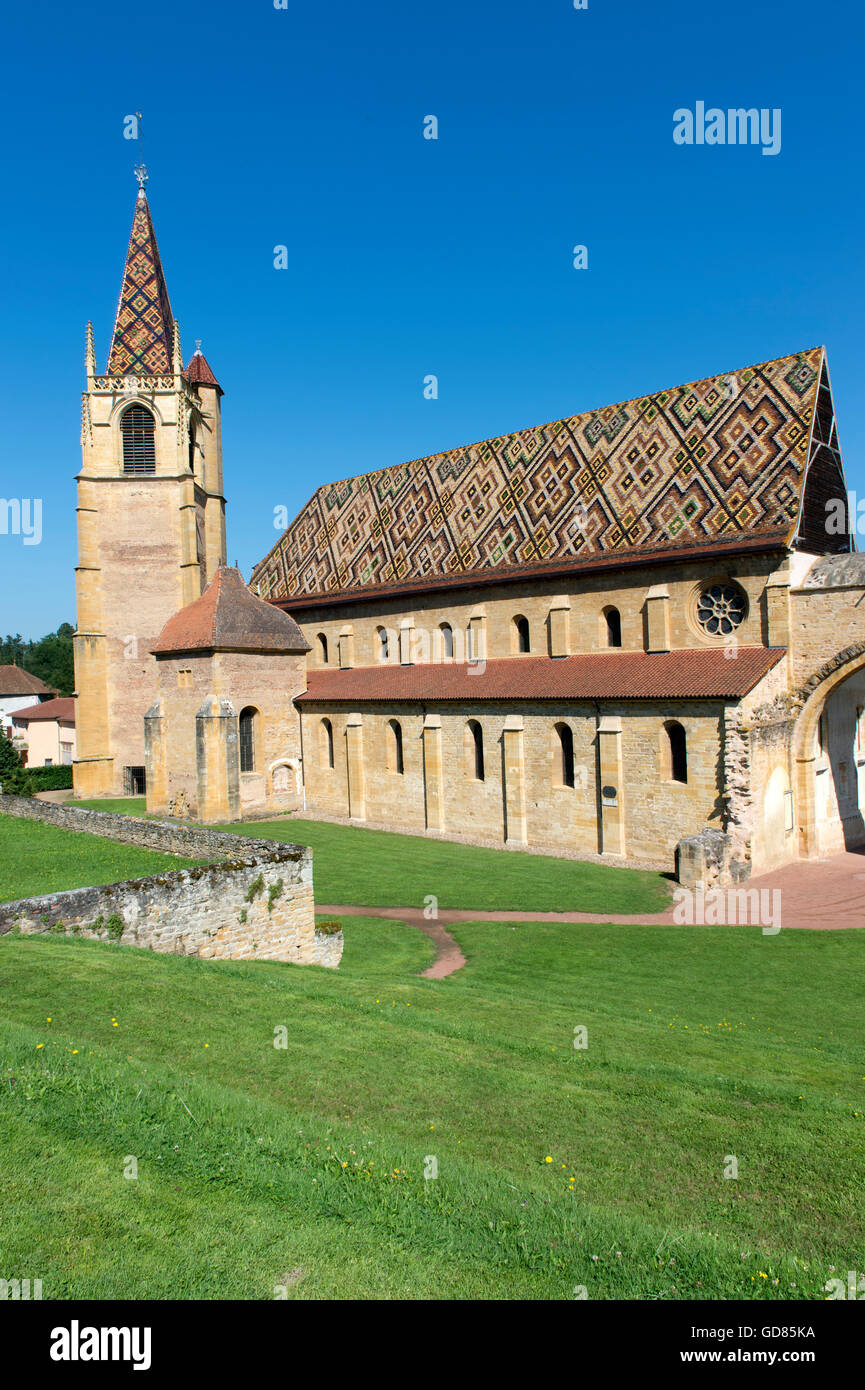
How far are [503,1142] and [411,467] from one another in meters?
34.6

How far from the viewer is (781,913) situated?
64.9 ft

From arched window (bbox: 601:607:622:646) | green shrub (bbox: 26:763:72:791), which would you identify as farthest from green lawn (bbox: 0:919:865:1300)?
green shrub (bbox: 26:763:72:791)

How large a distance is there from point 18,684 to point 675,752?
66.2 metres

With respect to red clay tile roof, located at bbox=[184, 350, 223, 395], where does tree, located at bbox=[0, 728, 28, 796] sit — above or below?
below

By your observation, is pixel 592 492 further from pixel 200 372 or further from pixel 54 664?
pixel 54 664

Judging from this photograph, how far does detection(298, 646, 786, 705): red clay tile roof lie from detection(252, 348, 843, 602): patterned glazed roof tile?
11.2 feet

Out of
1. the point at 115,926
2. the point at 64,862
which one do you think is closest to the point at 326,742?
the point at 64,862

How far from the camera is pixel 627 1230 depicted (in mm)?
5496

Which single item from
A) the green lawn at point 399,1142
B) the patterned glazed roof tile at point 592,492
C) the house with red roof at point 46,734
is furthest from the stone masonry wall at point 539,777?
the house with red roof at point 46,734

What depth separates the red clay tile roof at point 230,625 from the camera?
34.0m

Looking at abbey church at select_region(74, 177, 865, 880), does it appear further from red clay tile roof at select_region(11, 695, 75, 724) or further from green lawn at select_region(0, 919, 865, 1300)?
red clay tile roof at select_region(11, 695, 75, 724)

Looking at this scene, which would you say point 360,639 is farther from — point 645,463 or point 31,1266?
point 31,1266

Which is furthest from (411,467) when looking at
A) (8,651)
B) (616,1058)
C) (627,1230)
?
(8,651)

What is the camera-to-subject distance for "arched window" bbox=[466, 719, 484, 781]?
29.0 meters
